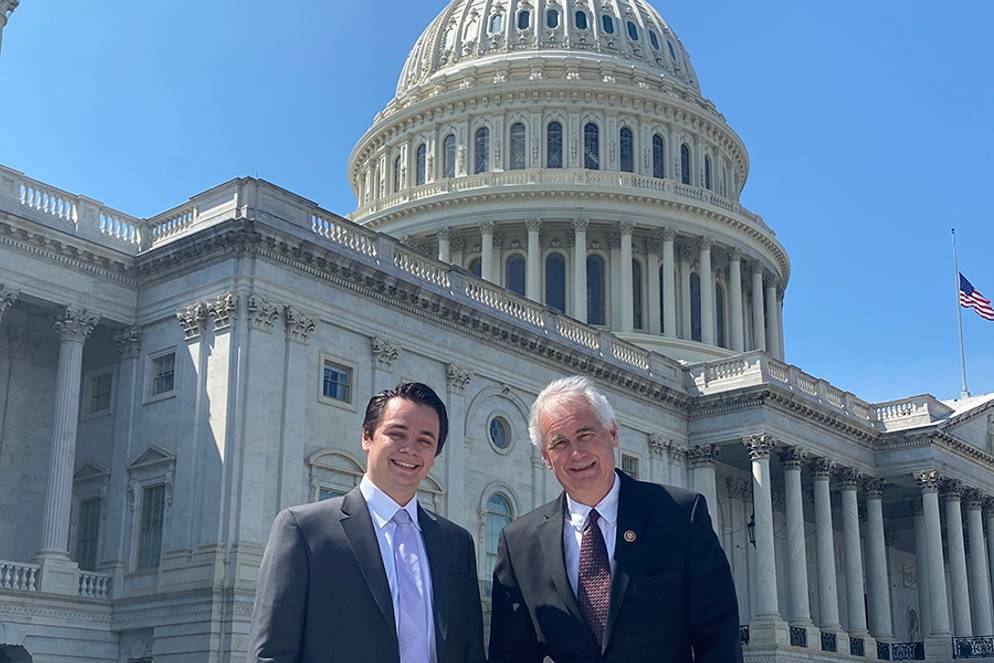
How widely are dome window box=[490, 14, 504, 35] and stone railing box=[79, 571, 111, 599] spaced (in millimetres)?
47948

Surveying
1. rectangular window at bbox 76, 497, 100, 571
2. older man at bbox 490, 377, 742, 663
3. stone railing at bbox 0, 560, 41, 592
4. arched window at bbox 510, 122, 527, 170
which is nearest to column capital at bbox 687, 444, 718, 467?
rectangular window at bbox 76, 497, 100, 571

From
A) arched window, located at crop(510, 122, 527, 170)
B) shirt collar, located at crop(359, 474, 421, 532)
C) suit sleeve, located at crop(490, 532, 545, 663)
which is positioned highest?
arched window, located at crop(510, 122, 527, 170)

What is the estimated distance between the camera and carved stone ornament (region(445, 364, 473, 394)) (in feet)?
122

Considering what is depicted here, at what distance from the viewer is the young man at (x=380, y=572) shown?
5.87 m

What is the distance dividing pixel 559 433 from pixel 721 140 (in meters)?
68.6

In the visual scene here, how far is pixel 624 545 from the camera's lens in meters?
6.17

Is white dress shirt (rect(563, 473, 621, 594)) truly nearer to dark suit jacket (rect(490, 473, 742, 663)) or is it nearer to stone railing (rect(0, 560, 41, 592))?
dark suit jacket (rect(490, 473, 742, 663))

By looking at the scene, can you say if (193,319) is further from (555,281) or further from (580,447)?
(555,281)

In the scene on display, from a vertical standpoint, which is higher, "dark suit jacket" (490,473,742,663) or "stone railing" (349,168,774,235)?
"stone railing" (349,168,774,235)

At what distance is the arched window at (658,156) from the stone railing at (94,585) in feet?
138

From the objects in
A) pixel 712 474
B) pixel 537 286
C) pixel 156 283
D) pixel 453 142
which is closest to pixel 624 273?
pixel 537 286

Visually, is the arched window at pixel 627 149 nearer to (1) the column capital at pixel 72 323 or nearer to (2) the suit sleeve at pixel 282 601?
(1) the column capital at pixel 72 323

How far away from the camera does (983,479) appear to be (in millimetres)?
57031

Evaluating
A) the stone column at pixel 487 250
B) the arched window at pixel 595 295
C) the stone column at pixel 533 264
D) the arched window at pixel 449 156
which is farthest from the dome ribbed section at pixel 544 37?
the arched window at pixel 595 295
